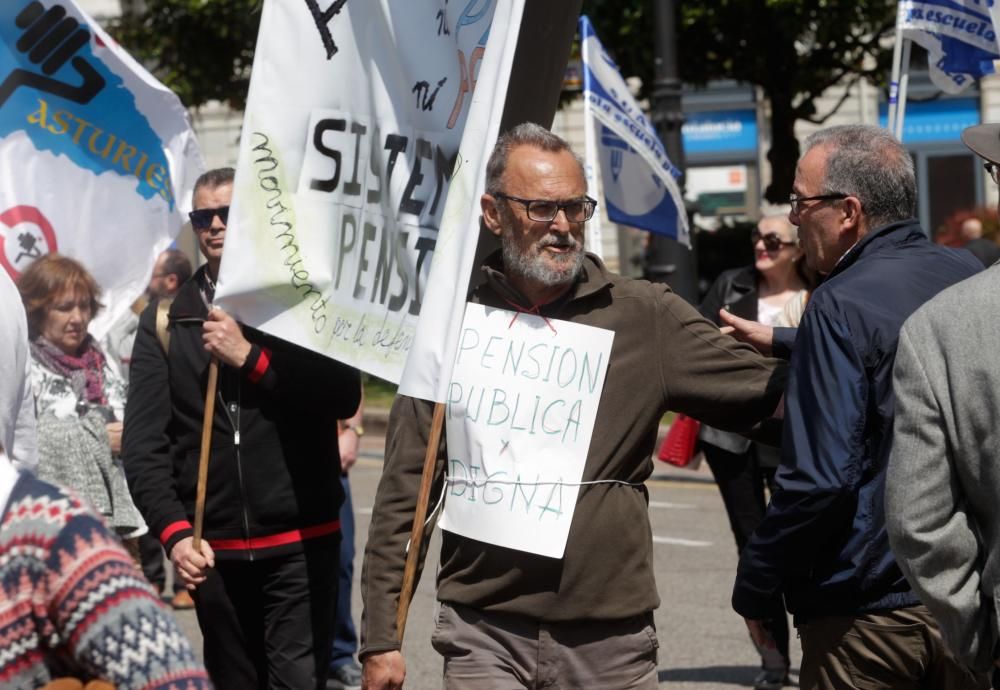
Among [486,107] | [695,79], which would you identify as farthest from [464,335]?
[695,79]

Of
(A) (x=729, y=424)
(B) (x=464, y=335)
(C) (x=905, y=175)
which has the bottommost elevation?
(A) (x=729, y=424)

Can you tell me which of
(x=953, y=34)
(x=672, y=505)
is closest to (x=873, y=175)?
(x=953, y=34)

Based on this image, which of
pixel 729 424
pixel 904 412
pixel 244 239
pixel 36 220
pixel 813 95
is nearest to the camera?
pixel 904 412

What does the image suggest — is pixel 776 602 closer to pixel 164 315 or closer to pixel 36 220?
pixel 164 315

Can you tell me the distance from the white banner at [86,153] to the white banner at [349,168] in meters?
2.00

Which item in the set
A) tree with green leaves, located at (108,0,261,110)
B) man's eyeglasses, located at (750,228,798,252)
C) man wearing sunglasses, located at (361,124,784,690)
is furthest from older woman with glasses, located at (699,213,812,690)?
tree with green leaves, located at (108,0,261,110)

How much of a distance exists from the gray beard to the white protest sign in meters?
0.11

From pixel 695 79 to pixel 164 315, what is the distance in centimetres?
1608

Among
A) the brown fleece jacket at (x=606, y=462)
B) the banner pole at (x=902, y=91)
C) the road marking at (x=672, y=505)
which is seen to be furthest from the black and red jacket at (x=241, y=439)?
the road marking at (x=672, y=505)

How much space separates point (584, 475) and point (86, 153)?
3709mm

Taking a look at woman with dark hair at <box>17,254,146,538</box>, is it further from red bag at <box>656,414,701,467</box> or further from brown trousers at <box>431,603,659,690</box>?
brown trousers at <box>431,603,659,690</box>

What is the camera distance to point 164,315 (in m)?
4.98

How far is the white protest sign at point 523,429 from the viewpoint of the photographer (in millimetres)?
3678

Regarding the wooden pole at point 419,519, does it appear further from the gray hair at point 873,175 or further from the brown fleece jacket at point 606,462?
the gray hair at point 873,175
